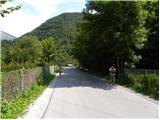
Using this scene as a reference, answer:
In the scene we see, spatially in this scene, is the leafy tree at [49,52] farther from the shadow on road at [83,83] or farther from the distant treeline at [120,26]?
the distant treeline at [120,26]

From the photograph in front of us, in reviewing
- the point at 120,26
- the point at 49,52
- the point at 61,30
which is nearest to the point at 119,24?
the point at 120,26

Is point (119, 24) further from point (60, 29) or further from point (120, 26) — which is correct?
point (60, 29)

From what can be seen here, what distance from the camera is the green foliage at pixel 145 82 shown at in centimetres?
2212

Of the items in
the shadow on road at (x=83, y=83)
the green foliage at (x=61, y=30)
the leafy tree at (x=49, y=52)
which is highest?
the green foliage at (x=61, y=30)

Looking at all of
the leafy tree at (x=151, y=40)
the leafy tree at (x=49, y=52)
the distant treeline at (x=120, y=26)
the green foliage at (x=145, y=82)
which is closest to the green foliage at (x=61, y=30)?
the leafy tree at (x=49, y=52)

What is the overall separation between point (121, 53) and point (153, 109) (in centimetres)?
2020

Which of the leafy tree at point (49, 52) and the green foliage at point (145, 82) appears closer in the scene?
the green foliage at point (145, 82)

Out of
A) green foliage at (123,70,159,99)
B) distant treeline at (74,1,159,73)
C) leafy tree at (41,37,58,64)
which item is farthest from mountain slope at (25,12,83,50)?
green foliage at (123,70,159,99)

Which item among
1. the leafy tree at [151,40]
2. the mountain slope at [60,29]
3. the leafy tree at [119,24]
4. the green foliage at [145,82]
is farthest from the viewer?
the mountain slope at [60,29]

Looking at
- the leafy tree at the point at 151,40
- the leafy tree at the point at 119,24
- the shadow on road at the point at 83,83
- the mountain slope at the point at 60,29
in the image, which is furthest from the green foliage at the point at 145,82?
the mountain slope at the point at 60,29

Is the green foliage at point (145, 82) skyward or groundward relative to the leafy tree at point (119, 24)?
groundward

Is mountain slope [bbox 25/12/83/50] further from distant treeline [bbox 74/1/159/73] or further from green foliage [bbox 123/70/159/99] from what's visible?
green foliage [bbox 123/70/159/99]

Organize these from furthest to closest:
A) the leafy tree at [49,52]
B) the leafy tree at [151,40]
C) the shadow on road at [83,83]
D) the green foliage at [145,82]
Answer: the leafy tree at [49,52] < the leafy tree at [151,40] < the shadow on road at [83,83] < the green foliage at [145,82]

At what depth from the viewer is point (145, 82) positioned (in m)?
25.3
